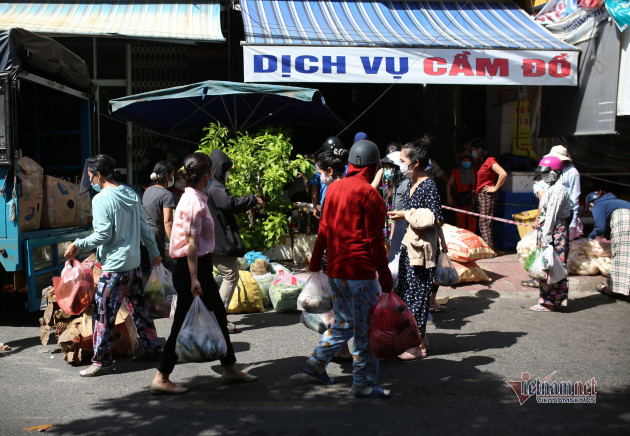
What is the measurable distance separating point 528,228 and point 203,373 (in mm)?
6695

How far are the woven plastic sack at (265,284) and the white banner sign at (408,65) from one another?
2970 millimetres

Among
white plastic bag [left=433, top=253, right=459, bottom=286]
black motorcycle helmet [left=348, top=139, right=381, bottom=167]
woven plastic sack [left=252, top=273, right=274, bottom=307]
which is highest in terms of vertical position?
black motorcycle helmet [left=348, top=139, right=381, bottom=167]

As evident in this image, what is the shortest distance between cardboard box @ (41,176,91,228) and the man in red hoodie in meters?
3.70

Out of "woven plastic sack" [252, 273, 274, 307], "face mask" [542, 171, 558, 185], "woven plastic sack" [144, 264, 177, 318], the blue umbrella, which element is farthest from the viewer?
the blue umbrella

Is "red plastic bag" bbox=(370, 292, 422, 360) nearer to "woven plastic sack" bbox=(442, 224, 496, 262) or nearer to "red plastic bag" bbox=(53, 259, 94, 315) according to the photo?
"red plastic bag" bbox=(53, 259, 94, 315)

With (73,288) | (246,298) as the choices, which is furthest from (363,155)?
(246,298)

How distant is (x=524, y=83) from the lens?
9555mm

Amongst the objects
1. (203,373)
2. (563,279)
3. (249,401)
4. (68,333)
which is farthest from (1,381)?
(563,279)

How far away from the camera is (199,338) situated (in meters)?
4.39

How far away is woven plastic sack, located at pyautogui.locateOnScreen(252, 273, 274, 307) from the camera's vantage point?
295 inches

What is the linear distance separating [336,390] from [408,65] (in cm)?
605

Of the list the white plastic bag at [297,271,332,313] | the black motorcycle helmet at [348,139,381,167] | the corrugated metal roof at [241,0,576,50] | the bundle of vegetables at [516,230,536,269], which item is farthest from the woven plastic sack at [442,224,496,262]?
the black motorcycle helmet at [348,139,381,167]

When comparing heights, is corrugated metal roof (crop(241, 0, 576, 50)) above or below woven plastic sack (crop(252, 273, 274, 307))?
above

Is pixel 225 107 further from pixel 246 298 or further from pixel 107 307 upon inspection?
pixel 107 307
